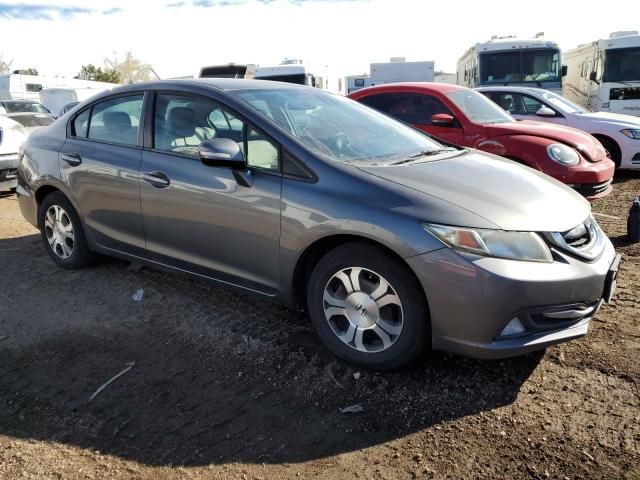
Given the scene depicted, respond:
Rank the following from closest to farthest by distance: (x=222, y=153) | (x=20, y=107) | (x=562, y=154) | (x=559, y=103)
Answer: (x=222, y=153) < (x=562, y=154) < (x=559, y=103) < (x=20, y=107)

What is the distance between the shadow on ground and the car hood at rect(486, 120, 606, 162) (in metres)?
4.14

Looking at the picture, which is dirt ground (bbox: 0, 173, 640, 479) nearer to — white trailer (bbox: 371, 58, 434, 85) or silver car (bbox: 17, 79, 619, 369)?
silver car (bbox: 17, 79, 619, 369)

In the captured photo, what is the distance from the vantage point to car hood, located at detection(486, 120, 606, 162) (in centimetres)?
640

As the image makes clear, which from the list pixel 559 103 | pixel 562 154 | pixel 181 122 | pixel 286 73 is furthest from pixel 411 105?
pixel 286 73

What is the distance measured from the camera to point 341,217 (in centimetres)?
285

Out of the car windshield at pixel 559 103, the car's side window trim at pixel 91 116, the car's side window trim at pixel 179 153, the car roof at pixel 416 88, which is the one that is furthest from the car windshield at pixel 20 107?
the car's side window trim at pixel 179 153

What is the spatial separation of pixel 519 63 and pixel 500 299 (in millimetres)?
12249

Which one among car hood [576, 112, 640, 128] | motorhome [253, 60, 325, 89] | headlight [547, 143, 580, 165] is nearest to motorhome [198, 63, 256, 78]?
motorhome [253, 60, 325, 89]

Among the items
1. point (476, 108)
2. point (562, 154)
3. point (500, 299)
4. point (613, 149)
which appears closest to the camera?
point (500, 299)

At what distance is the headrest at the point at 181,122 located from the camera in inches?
145

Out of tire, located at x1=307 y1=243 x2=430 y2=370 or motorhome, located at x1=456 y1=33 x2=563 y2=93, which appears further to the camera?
motorhome, located at x1=456 y1=33 x2=563 y2=93

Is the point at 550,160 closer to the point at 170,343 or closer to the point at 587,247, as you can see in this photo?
the point at 587,247

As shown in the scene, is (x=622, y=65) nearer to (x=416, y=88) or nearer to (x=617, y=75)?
(x=617, y=75)

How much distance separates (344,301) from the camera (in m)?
2.99
